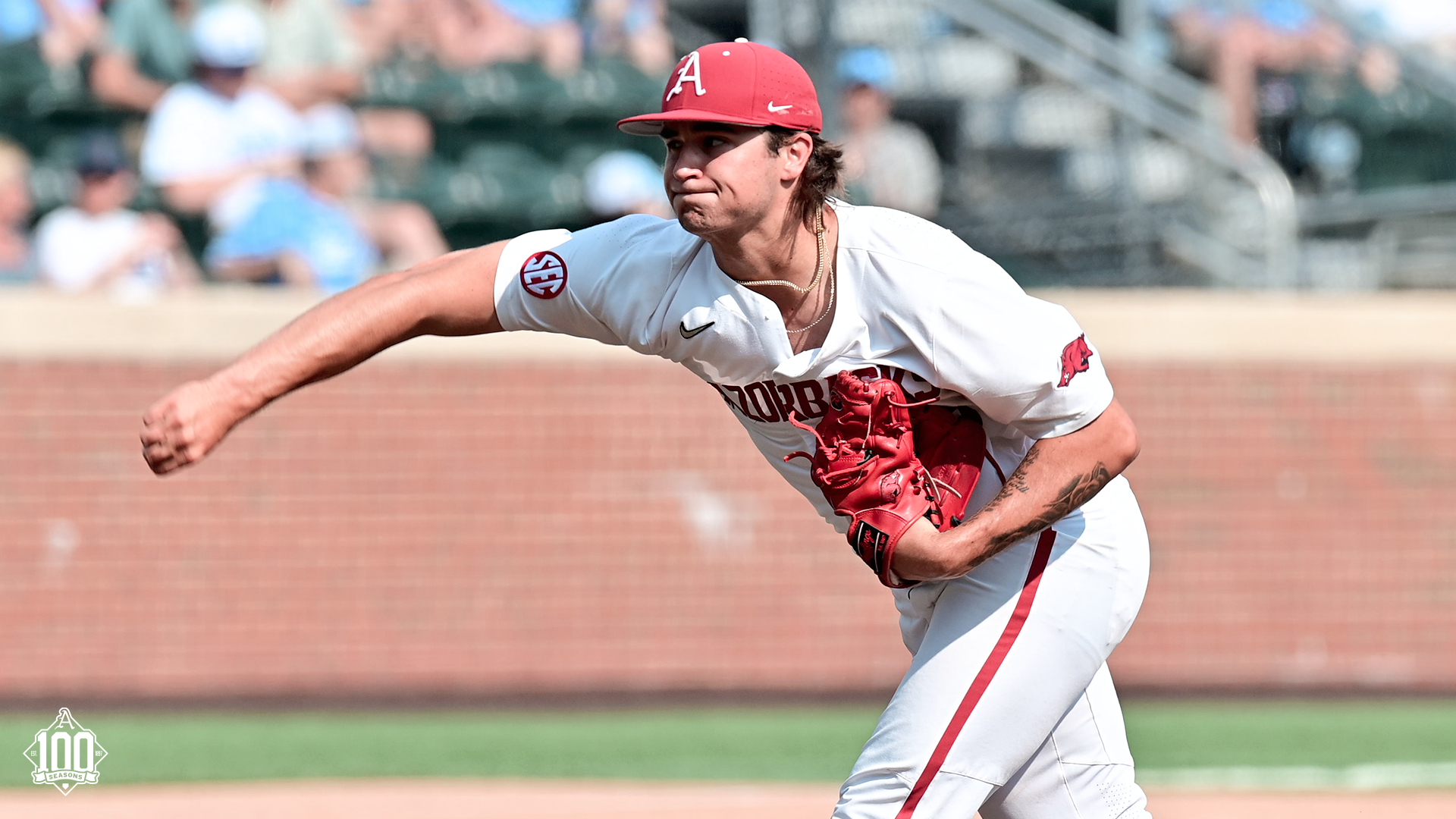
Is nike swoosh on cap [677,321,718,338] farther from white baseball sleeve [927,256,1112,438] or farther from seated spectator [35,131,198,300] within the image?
seated spectator [35,131,198,300]

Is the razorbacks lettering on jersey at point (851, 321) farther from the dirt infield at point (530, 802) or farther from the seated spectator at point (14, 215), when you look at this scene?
the seated spectator at point (14, 215)

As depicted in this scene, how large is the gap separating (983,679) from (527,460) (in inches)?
225

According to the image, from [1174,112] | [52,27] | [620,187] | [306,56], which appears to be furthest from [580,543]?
[1174,112]

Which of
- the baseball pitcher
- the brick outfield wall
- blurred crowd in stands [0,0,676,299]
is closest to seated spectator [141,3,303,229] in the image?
blurred crowd in stands [0,0,676,299]

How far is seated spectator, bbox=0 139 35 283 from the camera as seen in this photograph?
889 cm

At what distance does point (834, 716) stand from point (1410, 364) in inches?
151

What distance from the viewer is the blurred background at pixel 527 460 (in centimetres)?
814

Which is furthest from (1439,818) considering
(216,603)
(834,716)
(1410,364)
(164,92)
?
(164,92)

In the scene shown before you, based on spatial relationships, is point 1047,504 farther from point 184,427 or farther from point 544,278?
point 184,427

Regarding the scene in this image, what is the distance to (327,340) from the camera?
10.2 feet

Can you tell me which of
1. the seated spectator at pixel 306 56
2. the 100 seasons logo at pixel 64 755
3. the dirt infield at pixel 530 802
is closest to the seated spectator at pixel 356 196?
the seated spectator at pixel 306 56

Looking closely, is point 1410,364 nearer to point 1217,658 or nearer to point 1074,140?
point 1217,658

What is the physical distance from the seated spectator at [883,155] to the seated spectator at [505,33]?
6.01 ft

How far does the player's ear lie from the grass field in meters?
4.07
